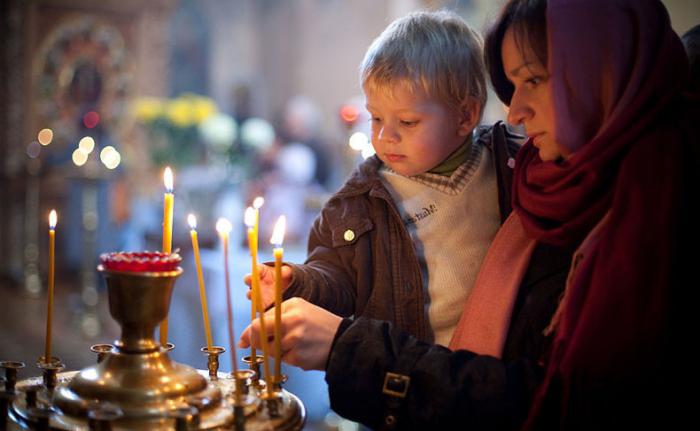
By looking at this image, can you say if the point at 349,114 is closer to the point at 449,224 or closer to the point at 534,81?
the point at 449,224

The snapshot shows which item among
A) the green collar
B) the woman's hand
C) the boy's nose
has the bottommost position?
the woman's hand

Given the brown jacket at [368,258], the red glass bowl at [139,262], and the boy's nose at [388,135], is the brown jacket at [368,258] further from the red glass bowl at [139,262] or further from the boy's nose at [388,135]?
the red glass bowl at [139,262]

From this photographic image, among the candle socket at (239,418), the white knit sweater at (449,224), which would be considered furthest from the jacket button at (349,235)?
the candle socket at (239,418)

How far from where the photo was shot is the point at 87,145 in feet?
26.3

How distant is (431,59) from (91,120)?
703 centimetres

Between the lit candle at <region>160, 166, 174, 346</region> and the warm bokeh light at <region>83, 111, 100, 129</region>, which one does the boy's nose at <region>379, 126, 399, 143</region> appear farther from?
the warm bokeh light at <region>83, 111, 100, 129</region>

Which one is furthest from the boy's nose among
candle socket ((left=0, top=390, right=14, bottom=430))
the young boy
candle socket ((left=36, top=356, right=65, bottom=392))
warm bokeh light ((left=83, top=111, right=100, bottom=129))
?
warm bokeh light ((left=83, top=111, right=100, bottom=129))

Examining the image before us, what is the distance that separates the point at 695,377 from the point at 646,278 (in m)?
0.18

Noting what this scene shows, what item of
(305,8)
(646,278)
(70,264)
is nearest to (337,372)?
(646,278)

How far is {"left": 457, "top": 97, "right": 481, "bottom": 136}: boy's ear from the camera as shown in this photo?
1987 mm

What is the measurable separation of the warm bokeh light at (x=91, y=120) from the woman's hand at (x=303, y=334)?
720 cm

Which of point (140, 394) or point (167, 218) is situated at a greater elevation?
point (167, 218)

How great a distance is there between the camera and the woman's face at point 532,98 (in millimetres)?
1458

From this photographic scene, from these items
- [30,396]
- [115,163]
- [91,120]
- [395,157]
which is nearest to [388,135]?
[395,157]
